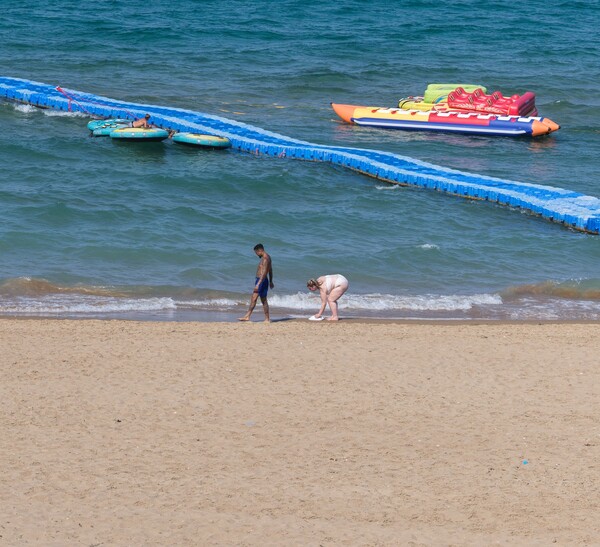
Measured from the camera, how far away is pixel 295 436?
10.2 metres

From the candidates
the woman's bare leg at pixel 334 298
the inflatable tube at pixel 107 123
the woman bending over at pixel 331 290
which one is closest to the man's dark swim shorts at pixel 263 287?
the woman bending over at pixel 331 290

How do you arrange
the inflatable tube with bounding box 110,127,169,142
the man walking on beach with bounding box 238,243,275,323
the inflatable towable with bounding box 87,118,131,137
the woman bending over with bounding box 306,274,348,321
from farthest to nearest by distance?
the inflatable towable with bounding box 87,118,131,137 → the inflatable tube with bounding box 110,127,169,142 → the woman bending over with bounding box 306,274,348,321 → the man walking on beach with bounding box 238,243,275,323

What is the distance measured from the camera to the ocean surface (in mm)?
16719

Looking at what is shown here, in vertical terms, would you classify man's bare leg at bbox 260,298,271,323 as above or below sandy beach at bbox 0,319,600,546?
above

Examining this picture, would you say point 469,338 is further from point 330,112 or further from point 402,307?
point 330,112

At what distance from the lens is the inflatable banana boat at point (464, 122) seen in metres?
27.8

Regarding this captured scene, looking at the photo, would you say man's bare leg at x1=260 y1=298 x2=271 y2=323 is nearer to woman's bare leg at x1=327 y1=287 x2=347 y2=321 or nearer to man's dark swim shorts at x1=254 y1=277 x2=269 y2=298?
man's dark swim shorts at x1=254 y1=277 x2=269 y2=298

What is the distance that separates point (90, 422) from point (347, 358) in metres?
3.40

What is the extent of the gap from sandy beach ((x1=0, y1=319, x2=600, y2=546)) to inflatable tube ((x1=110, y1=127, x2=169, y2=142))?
1156 cm

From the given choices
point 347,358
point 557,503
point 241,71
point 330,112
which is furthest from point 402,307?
point 241,71

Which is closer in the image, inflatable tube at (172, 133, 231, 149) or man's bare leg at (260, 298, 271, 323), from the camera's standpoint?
man's bare leg at (260, 298, 271, 323)

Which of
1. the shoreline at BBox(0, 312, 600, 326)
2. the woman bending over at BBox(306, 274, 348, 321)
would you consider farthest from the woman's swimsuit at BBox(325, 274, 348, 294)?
the shoreline at BBox(0, 312, 600, 326)

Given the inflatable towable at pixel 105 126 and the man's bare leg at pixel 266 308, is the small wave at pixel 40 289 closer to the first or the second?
the man's bare leg at pixel 266 308

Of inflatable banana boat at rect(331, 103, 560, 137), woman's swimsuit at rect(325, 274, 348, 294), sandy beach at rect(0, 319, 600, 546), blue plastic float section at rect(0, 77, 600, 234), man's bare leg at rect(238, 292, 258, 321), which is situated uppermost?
inflatable banana boat at rect(331, 103, 560, 137)
